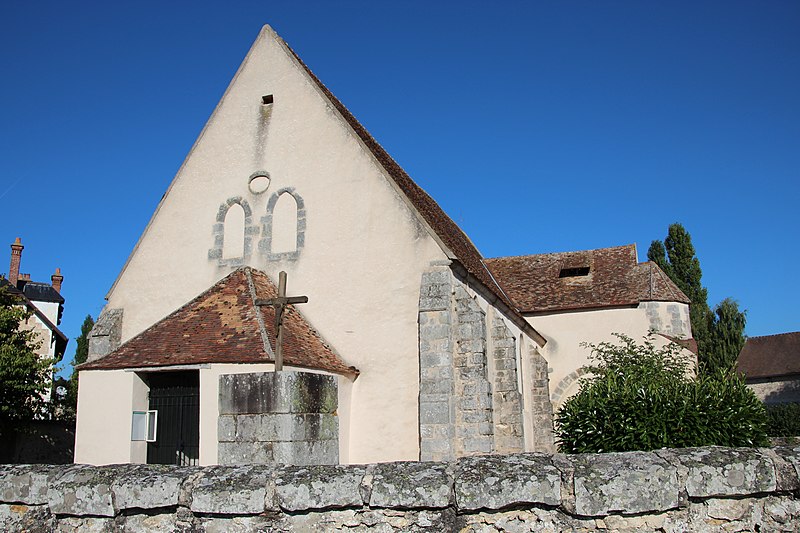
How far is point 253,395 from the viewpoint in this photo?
686 cm

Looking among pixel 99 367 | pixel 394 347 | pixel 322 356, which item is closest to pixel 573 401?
pixel 394 347

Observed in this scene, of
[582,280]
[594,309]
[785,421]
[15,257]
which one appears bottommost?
[785,421]

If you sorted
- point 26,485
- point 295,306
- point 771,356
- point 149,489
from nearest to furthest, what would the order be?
1. point 149,489
2. point 26,485
3. point 295,306
4. point 771,356

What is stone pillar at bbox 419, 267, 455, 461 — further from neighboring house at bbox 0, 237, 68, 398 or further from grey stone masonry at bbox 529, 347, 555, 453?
neighboring house at bbox 0, 237, 68, 398

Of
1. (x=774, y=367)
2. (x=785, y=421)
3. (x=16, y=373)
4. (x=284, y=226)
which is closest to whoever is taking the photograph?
(x=284, y=226)

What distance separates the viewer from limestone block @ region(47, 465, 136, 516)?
445 centimetres

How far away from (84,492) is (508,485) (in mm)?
2835

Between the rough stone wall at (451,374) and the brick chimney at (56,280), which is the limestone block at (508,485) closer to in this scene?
the rough stone wall at (451,374)

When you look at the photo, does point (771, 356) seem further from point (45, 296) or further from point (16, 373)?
point (45, 296)

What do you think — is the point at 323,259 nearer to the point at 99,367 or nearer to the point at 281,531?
the point at 99,367

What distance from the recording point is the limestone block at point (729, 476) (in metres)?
3.94

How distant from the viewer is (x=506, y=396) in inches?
575

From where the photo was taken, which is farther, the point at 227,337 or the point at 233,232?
the point at 233,232

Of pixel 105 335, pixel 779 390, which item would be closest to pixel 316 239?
pixel 105 335
